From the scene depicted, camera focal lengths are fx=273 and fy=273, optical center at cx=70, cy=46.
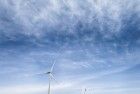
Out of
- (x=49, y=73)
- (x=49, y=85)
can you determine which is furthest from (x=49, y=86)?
(x=49, y=73)

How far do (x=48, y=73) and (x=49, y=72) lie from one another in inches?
100

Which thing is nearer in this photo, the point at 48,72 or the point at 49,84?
the point at 49,84

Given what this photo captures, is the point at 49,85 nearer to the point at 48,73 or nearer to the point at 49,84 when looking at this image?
the point at 49,84

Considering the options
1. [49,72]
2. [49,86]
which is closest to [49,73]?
[49,72]

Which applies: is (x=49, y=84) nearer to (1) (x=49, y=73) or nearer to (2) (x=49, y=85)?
(2) (x=49, y=85)

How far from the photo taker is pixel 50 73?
170 m

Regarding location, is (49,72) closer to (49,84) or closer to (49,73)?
(49,73)

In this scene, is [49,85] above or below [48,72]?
below

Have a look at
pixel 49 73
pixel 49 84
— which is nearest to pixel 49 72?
pixel 49 73

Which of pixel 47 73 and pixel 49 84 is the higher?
pixel 47 73

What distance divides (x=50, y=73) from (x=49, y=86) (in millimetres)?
8709

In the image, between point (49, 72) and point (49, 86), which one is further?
point (49, 72)

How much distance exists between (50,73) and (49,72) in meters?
6.34

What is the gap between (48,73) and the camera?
17888 centimetres
